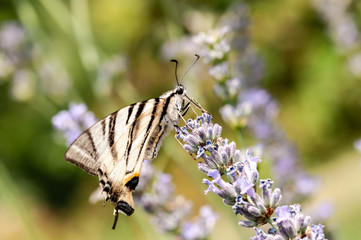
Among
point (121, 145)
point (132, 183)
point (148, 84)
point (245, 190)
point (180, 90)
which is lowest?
point (245, 190)

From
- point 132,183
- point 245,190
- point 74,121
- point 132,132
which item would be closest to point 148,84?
point 74,121

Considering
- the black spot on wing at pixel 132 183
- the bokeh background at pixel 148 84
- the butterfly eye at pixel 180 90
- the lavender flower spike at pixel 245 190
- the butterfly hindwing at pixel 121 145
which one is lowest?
the lavender flower spike at pixel 245 190

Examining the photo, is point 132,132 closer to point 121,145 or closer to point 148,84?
point 121,145

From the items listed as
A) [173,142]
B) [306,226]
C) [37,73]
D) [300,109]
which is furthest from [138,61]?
[306,226]

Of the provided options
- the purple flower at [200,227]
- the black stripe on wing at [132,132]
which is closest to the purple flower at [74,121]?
the black stripe on wing at [132,132]

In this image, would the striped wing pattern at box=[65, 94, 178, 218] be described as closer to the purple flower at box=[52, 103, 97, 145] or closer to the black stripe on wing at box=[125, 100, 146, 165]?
the black stripe on wing at box=[125, 100, 146, 165]

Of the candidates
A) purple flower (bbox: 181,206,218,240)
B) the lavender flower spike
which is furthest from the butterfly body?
the lavender flower spike

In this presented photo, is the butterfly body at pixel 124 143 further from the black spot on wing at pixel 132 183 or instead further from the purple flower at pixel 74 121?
the purple flower at pixel 74 121
